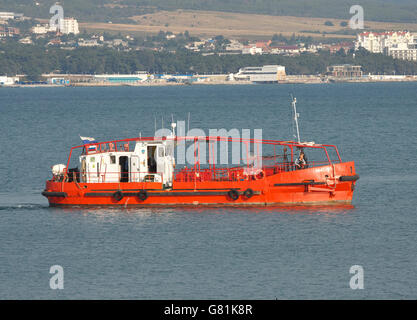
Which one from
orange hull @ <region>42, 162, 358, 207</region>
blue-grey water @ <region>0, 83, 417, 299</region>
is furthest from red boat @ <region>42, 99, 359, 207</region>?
blue-grey water @ <region>0, 83, 417, 299</region>

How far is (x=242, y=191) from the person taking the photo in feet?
136

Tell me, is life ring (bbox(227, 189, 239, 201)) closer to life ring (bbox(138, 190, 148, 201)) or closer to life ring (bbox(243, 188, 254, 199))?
life ring (bbox(243, 188, 254, 199))

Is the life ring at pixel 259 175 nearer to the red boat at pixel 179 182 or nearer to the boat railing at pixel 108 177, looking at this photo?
the red boat at pixel 179 182

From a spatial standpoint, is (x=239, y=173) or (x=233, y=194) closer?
(x=233, y=194)

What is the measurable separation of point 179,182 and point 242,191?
9.23ft

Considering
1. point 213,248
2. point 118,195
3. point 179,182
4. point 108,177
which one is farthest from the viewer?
point 108,177

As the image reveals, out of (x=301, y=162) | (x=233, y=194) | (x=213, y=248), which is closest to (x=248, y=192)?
(x=233, y=194)

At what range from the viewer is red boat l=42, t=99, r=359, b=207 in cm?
4119

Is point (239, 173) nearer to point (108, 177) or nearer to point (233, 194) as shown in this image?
point (233, 194)

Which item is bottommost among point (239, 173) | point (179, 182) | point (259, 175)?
point (179, 182)

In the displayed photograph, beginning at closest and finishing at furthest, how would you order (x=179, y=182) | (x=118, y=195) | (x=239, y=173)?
(x=179, y=182) < (x=118, y=195) < (x=239, y=173)
